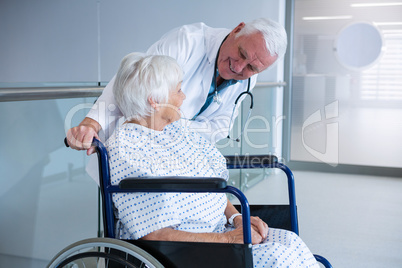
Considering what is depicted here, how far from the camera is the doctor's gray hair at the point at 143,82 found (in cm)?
125

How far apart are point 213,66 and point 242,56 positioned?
0.16 meters

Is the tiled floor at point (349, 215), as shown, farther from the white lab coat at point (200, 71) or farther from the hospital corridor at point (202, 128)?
the white lab coat at point (200, 71)

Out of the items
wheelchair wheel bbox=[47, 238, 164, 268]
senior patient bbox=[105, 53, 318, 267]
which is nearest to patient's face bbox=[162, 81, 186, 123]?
senior patient bbox=[105, 53, 318, 267]

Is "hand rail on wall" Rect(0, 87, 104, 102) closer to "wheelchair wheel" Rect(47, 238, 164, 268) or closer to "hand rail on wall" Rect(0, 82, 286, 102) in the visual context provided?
"hand rail on wall" Rect(0, 82, 286, 102)

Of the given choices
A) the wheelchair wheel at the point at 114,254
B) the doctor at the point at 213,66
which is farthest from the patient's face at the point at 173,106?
the wheelchair wheel at the point at 114,254

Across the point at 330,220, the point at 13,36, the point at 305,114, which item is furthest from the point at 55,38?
the point at 330,220

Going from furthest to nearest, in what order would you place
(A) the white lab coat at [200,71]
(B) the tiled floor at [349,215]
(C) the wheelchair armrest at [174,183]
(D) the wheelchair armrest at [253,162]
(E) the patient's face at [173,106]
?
(B) the tiled floor at [349,215], (A) the white lab coat at [200,71], (D) the wheelchair armrest at [253,162], (E) the patient's face at [173,106], (C) the wheelchair armrest at [174,183]

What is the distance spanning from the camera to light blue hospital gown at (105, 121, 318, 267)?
3.91 ft

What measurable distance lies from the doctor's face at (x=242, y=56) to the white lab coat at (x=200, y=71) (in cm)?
6

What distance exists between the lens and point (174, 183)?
41.3 inches

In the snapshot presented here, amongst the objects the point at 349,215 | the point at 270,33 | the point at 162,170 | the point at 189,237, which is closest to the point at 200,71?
the point at 270,33

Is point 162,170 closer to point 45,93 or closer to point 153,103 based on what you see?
point 153,103

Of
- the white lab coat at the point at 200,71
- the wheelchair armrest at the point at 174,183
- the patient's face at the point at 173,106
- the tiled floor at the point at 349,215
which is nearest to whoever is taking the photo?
the wheelchair armrest at the point at 174,183

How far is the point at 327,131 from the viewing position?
14.2ft
